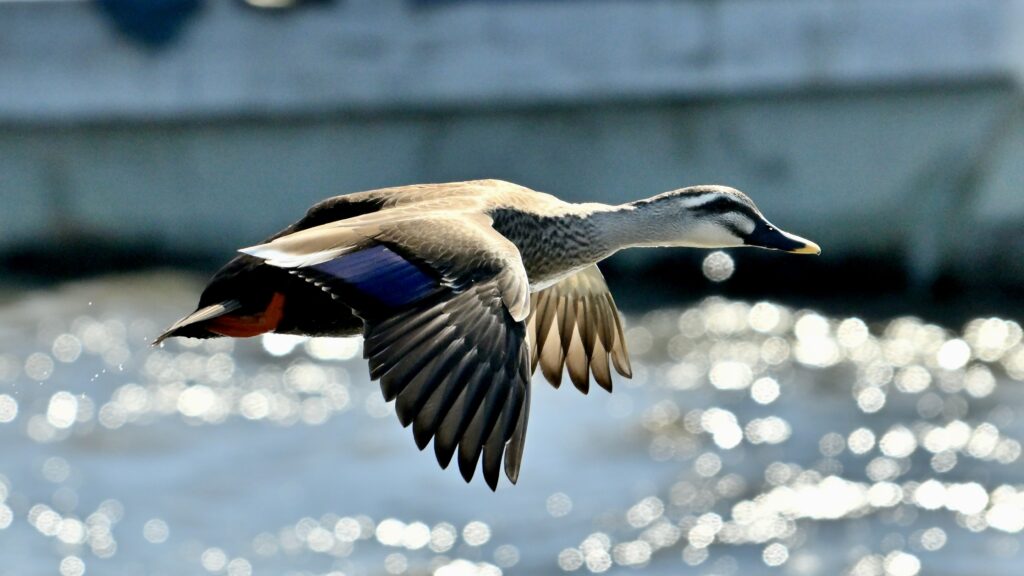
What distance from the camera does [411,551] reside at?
13.3m

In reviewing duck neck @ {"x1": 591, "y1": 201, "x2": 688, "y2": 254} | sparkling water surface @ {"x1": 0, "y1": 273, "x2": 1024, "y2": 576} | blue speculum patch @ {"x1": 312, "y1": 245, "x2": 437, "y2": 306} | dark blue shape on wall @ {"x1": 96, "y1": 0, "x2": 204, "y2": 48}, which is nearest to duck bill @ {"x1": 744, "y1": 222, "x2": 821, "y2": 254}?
duck neck @ {"x1": 591, "y1": 201, "x2": 688, "y2": 254}

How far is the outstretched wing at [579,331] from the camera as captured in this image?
731 centimetres

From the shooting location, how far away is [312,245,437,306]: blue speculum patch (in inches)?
215

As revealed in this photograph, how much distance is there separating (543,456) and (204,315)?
8964 millimetres

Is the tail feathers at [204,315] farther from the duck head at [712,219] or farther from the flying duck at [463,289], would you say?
the duck head at [712,219]

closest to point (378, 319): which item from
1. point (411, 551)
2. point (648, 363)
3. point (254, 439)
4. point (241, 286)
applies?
point (241, 286)

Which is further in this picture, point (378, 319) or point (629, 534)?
point (629, 534)

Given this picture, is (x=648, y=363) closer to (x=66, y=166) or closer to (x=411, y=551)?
(x=411, y=551)

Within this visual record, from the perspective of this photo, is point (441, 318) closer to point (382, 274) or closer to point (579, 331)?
point (382, 274)

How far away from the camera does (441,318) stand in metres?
5.43

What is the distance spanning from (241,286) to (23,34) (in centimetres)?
1117

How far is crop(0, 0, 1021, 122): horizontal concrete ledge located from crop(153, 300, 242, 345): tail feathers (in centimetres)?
1039

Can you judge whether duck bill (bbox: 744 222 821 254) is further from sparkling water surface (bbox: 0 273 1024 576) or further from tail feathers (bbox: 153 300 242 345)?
sparkling water surface (bbox: 0 273 1024 576)

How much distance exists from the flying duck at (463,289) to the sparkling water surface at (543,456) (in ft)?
19.7
